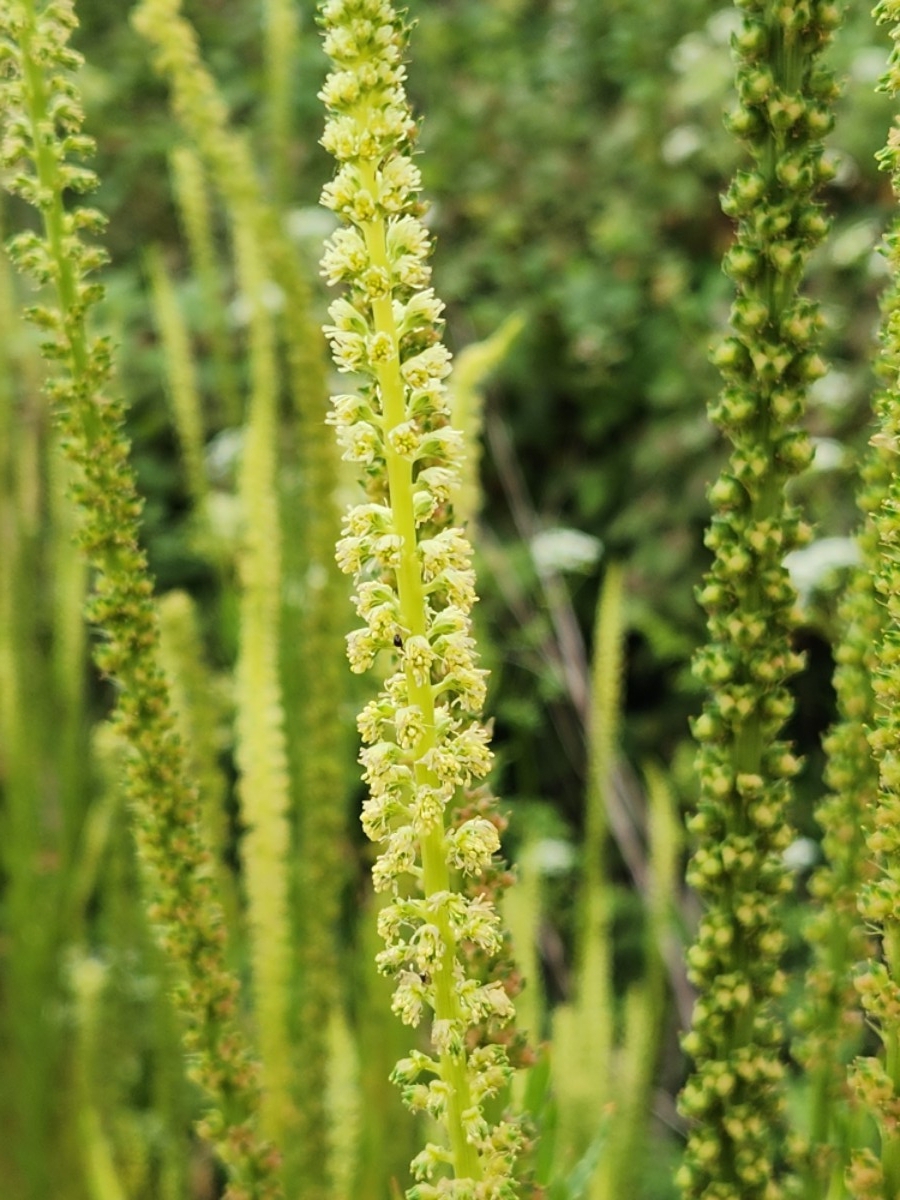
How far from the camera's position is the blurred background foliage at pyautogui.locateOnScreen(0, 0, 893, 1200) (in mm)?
1636

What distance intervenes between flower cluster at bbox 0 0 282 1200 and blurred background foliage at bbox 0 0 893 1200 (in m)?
0.81

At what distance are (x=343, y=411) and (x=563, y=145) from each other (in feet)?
9.07

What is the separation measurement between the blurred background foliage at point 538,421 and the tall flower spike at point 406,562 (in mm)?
981

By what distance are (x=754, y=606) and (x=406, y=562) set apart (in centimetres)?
17

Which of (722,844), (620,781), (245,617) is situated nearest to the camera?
(722,844)

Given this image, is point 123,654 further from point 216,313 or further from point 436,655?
point 216,313

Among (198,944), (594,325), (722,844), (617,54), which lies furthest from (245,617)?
(617,54)

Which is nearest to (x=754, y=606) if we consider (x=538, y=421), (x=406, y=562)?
(x=406, y=562)

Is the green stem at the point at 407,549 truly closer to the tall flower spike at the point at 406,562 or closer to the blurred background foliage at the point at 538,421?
the tall flower spike at the point at 406,562

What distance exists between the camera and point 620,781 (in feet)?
6.95

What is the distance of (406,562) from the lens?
1.22 ft

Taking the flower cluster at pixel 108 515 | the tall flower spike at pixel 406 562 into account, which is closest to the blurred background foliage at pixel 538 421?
the flower cluster at pixel 108 515

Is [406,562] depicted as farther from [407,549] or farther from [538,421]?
[538,421]

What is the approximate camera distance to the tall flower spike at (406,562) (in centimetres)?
37
